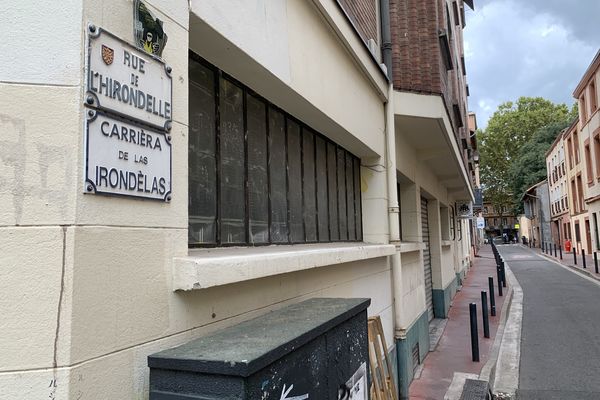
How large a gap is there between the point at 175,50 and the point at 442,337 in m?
9.31

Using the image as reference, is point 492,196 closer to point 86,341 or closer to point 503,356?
point 503,356

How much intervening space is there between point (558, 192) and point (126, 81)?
44.7 metres

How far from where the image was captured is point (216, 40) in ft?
8.46

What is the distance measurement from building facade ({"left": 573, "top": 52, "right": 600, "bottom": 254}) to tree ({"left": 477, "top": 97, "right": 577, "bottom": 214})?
82.5 ft

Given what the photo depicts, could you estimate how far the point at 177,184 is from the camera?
211cm

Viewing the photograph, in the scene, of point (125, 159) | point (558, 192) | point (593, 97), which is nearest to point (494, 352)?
point (125, 159)

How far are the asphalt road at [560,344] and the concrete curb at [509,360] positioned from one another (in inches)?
4.2

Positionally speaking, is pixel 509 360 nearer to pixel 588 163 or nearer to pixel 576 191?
pixel 588 163

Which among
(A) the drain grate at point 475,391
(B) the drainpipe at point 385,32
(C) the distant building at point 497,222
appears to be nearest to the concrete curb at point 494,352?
(A) the drain grate at point 475,391

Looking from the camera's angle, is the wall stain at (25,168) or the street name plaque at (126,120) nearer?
the wall stain at (25,168)

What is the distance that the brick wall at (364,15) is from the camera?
5.23 meters

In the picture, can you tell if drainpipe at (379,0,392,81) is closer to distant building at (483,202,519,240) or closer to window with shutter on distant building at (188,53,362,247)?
window with shutter on distant building at (188,53,362,247)

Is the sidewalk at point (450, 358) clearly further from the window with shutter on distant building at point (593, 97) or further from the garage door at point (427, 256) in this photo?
the window with shutter on distant building at point (593, 97)

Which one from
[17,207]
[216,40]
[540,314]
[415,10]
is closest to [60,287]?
[17,207]
